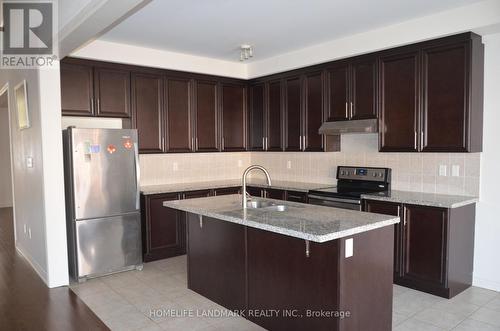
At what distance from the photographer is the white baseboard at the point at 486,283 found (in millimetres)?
3598

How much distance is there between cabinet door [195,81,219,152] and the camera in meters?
5.36

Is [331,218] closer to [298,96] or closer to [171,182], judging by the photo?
[298,96]

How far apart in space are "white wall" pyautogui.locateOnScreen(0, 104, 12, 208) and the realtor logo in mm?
5483

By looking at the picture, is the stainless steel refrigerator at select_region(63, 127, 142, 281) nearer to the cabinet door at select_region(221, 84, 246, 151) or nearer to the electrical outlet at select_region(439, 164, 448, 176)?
the cabinet door at select_region(221, 84, 246, 151)

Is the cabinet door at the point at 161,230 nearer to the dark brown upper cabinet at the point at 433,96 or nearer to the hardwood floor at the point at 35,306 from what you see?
the hardwood floor at the point at 35,306

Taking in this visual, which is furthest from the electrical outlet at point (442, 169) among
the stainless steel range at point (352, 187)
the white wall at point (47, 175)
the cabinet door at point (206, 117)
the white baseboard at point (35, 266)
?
the white baseboard at point (35, 266)

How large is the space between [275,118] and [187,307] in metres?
3.05

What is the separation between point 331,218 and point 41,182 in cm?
290

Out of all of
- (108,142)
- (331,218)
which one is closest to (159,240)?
(108,142)

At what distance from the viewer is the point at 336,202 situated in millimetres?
4219

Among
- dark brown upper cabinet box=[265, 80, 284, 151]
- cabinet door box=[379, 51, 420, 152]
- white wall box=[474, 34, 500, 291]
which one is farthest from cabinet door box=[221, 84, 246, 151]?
white wall box=[474, 34, 500, 291]

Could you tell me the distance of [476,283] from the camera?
373 centimetres

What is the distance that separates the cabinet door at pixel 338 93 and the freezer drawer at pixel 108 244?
2.64 metres

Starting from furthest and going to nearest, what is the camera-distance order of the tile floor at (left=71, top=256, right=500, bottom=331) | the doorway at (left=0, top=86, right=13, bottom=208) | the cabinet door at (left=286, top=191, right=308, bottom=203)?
the doorway at (left=0, top=86, right=13, bottom=208) → the cabinet door at (left=286, top=191, right=308, bottom=203) → the tile floor at (left=71, top=256, right=500, bottom=331)
